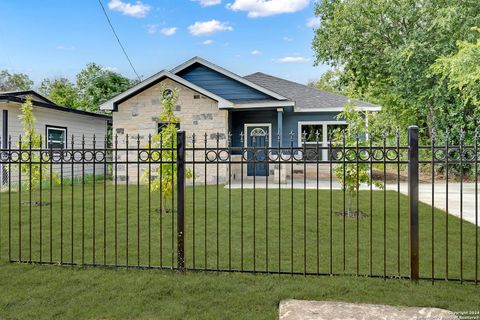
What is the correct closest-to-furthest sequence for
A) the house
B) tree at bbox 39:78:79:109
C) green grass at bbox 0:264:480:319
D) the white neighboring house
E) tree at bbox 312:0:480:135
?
green grass at bbox 0:264:480:319 → the white neighboring house → the house → tree at bbox 312:0:480:135 → tree at bbox 39:78:79:109

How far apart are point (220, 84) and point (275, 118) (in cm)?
288

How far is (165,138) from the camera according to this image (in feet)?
26.5

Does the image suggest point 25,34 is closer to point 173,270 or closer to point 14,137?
point 14,137

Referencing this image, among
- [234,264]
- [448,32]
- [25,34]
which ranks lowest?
[234,264]

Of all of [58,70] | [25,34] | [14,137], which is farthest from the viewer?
[58,70]

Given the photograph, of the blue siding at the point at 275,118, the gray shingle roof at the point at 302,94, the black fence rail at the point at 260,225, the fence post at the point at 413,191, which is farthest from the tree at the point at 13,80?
the fence post at the point at 413,191

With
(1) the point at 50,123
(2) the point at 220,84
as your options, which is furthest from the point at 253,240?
(1) the point at 50,123

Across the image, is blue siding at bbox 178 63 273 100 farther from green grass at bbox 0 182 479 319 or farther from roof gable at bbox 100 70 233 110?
green grass at bbox 0 182 479 319

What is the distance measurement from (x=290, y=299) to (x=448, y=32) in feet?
57.1

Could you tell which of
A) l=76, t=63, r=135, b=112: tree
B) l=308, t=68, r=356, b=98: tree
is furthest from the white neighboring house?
l=76, t=63, r=135, b=112: tree

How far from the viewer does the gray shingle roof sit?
56.0 feet

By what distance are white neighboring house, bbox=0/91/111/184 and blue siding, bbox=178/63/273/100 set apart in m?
5.01

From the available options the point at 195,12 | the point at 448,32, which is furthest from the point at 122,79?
the point at 448,32

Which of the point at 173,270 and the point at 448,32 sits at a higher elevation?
the point at 448,32
